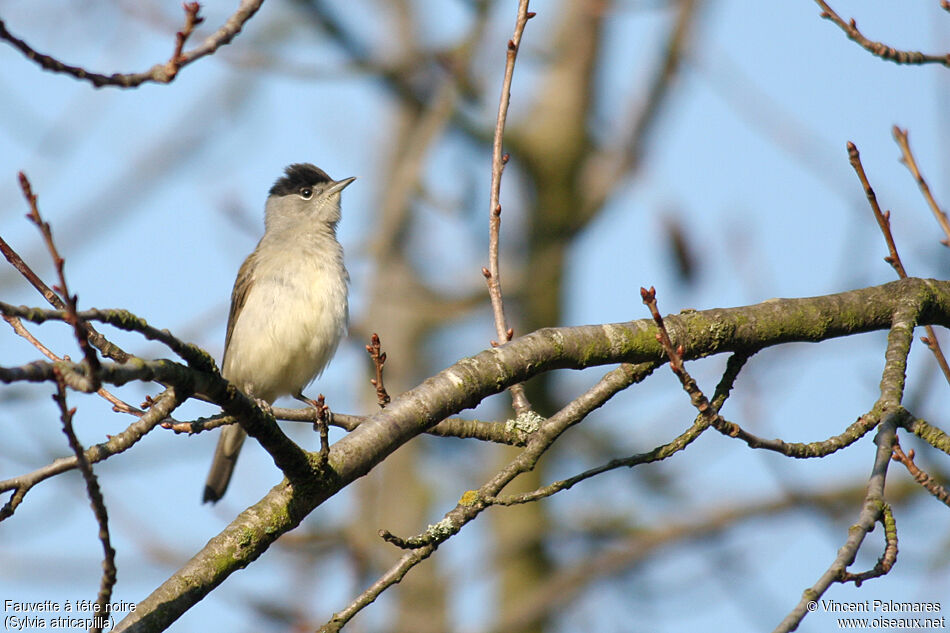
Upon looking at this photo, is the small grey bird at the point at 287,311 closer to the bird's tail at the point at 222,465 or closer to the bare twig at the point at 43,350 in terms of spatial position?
the bird's tail at the point at 222,465

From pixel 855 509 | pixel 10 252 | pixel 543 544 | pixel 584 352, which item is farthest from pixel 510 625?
pixel 10 252

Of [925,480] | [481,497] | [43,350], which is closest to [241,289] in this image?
[43,350]

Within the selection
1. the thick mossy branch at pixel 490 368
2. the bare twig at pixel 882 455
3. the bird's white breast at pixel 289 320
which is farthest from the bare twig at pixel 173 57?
the bird's white breast at pixel 289 320

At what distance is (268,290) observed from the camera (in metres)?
6.55

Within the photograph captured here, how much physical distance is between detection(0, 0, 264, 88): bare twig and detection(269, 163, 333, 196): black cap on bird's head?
206 inches

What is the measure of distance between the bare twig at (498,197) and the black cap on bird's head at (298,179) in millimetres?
4239

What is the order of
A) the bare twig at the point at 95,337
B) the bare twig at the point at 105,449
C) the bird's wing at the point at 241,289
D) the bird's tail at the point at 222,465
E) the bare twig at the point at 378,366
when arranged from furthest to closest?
the bird's tail at the point at 222,465, the bird's wing at the point at 241,289, the bare twig at the point at 378,366, the bare twig at the point at 95,337, the bare twig at the point at 105,449

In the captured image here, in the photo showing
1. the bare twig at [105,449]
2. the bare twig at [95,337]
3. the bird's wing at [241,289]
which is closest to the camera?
the bare twig at [105,449]

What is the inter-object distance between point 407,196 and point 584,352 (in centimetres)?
561

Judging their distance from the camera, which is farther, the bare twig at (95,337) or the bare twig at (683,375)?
the bare twig at (95,337)

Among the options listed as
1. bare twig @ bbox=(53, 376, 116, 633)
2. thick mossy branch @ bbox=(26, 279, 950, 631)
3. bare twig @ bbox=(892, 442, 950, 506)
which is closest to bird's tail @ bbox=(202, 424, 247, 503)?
thick mossy branch @ bbox=(26, 279, 950, 631)

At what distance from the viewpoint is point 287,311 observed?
21.0 feet

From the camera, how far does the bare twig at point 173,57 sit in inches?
96.5

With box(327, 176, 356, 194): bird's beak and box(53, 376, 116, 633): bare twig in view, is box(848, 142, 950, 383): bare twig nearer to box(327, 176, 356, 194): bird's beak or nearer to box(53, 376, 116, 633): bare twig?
box(53, 376, 116, 633): bare twig
